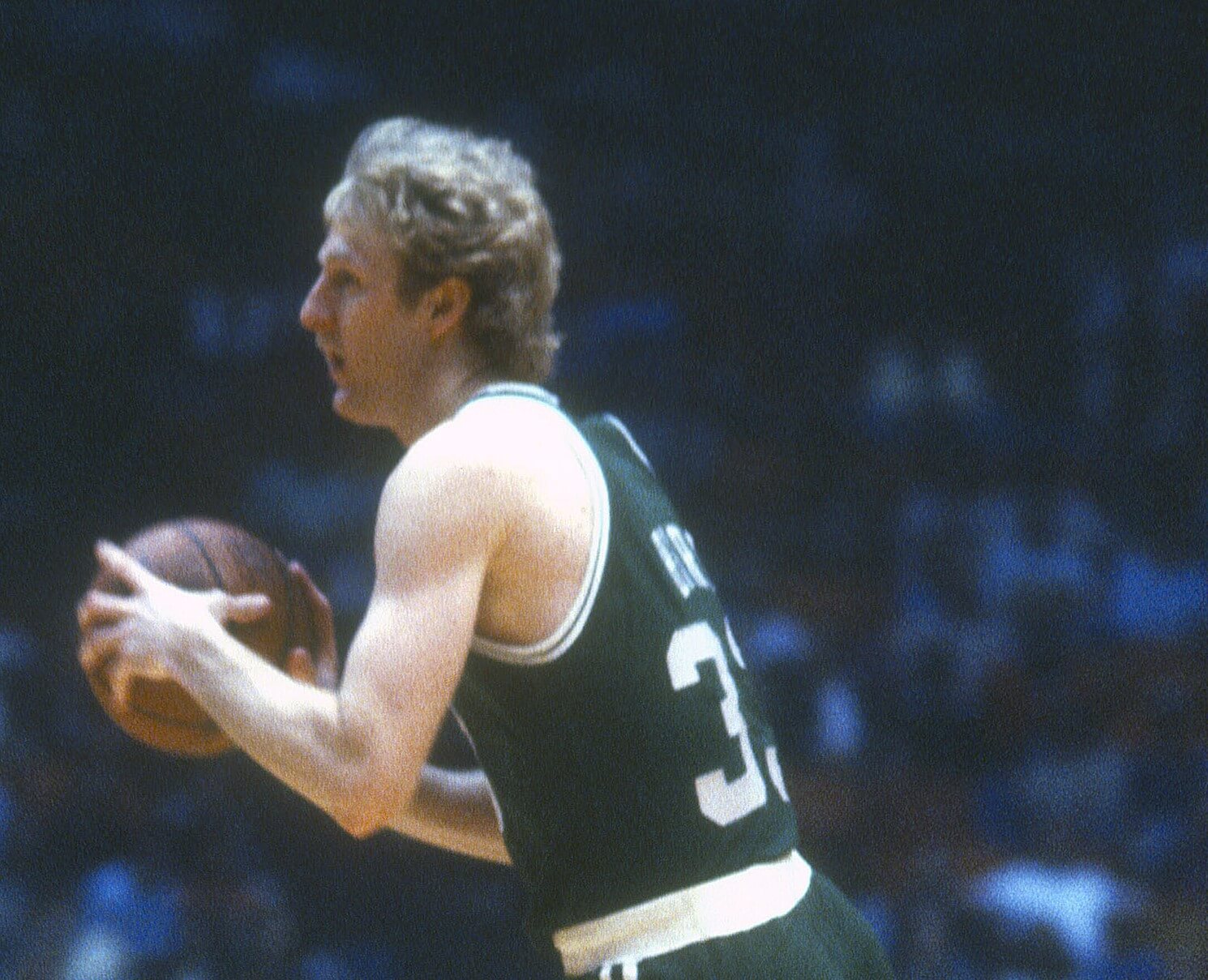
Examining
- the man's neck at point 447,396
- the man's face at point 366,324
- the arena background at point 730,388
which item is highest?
the man's face at point 366,324

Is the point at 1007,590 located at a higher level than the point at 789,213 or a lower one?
lower

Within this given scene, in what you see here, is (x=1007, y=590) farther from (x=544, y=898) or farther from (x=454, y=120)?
(x=544, y=898)

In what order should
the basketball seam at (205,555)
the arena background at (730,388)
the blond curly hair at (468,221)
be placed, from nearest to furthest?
the blond curly hair at (468,221) < the basketball seam at (205,555) < the arena background at (730,388)

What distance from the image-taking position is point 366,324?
1.66m

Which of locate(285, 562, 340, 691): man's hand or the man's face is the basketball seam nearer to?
locate(285, 562, 340, 691): man's hand

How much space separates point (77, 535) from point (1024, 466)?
2.25 metres

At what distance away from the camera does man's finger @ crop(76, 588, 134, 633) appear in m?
1.54

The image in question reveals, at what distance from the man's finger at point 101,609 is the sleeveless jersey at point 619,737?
0.33m

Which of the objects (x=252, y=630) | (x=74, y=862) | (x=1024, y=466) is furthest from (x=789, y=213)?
(x=252, y=630)

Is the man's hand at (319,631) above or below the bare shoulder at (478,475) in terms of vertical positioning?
below

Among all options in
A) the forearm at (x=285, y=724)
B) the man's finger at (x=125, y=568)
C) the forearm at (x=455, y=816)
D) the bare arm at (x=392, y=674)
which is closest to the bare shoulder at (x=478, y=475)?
the bare arm at (x=392, y=674)

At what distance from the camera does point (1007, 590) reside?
3.77 meters

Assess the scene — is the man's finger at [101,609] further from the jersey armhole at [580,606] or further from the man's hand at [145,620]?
the jersey armhole at [580,606]

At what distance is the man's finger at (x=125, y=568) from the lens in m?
1.56
